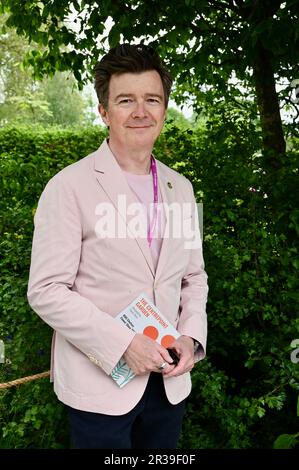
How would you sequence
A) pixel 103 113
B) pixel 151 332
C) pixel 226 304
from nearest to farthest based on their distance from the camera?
pixel 151 332, pixel 103 113, pixel 226 304

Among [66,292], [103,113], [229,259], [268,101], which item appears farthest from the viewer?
[268,101]

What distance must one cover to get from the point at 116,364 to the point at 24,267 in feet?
4.92

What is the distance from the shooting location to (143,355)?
1.81 metres

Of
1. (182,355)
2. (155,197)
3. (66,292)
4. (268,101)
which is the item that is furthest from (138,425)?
(268,101)

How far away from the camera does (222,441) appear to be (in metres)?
3.39

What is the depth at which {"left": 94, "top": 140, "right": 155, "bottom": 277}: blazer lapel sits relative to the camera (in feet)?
6.36

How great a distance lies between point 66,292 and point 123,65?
782mm

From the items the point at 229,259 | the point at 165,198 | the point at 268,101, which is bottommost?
the point at 229,259

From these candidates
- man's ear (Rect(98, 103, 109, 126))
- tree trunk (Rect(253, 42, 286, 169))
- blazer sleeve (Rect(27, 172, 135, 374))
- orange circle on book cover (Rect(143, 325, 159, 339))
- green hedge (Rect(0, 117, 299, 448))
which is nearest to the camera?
blazer sleeve (Rect(27, 172, 135, 374))

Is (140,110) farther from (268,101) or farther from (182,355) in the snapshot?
(268,101)

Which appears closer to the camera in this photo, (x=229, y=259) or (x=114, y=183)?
(x=114, y=183)

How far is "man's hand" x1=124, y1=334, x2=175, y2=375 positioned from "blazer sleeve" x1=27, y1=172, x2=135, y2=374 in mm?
27

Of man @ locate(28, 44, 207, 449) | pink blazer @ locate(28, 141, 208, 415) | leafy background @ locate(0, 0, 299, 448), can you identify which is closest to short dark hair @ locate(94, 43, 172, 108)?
man @ locate(28, 44, 207, 449)

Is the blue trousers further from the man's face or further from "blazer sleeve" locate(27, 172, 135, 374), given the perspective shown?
the man's face
